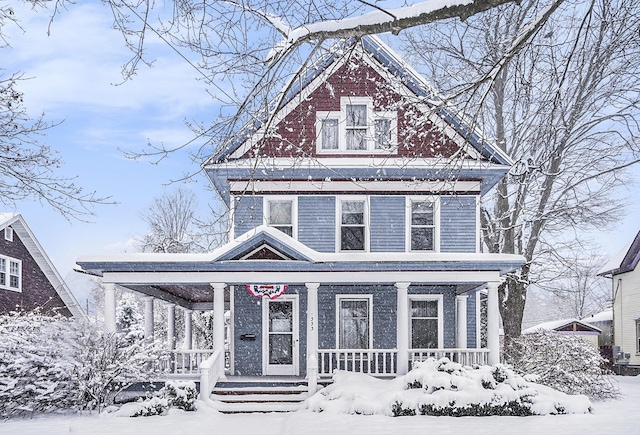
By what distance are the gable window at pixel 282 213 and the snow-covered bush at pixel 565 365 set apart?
6.64m

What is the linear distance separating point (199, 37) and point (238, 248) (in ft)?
23.4

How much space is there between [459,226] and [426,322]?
259 centimetres

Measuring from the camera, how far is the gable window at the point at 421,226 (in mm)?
16812

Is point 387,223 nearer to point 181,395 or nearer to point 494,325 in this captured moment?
point 494,325

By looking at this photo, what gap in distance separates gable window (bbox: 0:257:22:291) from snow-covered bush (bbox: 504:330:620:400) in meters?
17.7

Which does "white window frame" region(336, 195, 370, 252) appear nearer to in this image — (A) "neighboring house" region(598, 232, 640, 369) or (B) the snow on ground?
(B) the snow on ground

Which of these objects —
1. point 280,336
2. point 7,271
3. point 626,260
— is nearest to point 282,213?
point 280,336

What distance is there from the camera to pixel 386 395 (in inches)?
491

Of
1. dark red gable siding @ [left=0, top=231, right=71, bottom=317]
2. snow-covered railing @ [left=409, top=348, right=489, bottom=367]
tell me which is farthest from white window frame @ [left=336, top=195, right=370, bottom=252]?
dark red gable siding @ [left=0, top=231, right=71, bottom=317]

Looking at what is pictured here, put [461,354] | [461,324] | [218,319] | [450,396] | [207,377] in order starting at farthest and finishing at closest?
[461,324] < [461,354] < [218,319] < [207,377] < [450,396]

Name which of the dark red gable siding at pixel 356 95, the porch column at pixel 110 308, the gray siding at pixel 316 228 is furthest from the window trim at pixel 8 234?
the gray siding at pixel 316 228

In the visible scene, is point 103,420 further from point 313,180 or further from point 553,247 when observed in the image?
point 553,247

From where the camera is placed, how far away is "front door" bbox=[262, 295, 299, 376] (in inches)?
639

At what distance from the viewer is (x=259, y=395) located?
1398 cm
